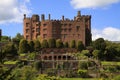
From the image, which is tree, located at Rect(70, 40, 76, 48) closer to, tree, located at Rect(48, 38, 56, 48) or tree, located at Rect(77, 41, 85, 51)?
tree, located at Rect(77, 41, 85, 51)

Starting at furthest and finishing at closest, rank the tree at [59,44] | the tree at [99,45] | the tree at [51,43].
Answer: the tree at [51,43]
the tree at [59,44]
the tree at [99,45]

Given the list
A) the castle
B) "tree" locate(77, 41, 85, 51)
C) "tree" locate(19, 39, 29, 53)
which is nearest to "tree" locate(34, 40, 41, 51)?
"tree" locate(19, 39, 29, 53)

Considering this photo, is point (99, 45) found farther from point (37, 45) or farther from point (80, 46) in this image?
point (37, 45)

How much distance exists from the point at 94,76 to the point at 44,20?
2139 centimetres

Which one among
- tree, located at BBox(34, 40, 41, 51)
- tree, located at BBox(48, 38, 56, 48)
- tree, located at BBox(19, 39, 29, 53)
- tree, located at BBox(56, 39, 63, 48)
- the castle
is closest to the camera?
tree, located at BBox(19, 39, 29, 53)

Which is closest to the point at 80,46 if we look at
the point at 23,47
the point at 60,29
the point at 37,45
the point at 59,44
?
the point at 59,44

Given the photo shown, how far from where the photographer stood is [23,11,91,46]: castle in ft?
251

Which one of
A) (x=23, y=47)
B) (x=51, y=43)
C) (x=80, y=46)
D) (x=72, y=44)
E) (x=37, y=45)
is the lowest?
(x=23, y=47)

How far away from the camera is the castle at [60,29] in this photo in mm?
76500

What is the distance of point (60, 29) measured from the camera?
77.8m

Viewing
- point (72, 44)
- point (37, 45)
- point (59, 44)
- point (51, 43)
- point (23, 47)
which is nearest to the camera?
point (23, 47)

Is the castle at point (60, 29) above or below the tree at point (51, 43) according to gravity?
above

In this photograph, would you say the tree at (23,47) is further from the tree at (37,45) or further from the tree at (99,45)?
the tree at (99,45)

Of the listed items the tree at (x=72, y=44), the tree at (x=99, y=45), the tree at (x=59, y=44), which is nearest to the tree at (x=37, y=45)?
the tree at (x=59, y=44)
